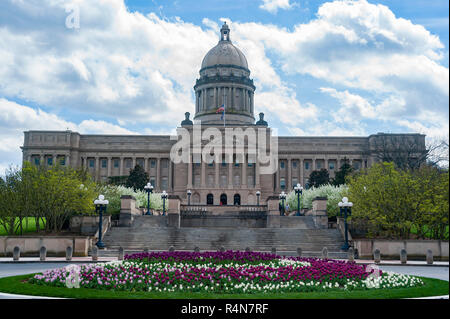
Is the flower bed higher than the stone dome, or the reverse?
the stone dome

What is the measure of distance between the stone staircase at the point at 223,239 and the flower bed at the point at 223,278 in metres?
17.0

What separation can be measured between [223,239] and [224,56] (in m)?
85.5

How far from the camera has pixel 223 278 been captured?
14.8 metres

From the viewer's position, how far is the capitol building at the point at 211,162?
→ 9562cm

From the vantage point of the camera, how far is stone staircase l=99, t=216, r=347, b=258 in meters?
35.3

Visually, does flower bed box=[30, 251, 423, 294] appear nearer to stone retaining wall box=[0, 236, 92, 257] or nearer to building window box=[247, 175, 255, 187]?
stone retaining wall box=[0, 236, 92, 257]

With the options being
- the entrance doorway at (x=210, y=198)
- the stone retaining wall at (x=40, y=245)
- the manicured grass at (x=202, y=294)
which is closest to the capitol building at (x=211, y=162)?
the entrance doorway at (x=210, y=198)

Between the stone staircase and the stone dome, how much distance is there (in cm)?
8218

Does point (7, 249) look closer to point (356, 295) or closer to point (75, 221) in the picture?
point (75, 221)

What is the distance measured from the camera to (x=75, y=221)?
3816 centimetres

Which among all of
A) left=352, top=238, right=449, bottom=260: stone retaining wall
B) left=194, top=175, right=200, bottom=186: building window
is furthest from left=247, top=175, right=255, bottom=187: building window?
left=352, top=238, right=449, bottom=260: stone retaining wall

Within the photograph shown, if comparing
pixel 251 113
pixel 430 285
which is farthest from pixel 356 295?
pixel 251 113

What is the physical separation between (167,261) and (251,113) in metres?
99.1

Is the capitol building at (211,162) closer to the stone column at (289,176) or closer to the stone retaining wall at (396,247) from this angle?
the stone column at (289,176)
